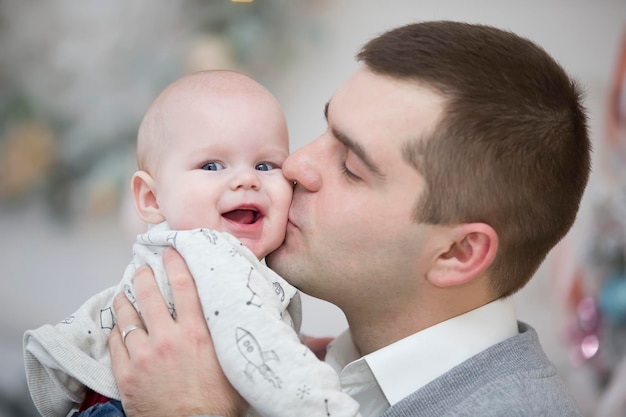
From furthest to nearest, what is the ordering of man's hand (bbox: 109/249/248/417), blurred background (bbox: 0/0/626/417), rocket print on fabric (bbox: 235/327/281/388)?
blurred background (bbox: 0/0/626/417), man's hand (bbox: 109/249/248/417), rocket print on fabric (bbox: 235/327/281/388)

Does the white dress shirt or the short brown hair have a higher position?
the short brown hair

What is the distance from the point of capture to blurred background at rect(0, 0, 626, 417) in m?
2.57

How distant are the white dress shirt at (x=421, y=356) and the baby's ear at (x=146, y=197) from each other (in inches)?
21.3

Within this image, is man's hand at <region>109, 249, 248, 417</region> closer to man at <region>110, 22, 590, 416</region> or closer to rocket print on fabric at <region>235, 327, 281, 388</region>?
man at <region>110, 22, 590, 416</region>

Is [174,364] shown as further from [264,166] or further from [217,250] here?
[264,166]

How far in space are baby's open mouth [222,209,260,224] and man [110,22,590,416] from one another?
0.10 m

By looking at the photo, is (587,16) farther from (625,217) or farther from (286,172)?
(286,172)

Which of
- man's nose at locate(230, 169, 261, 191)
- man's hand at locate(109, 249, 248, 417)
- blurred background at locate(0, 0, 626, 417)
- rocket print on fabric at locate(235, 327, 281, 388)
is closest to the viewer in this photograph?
rocket print on fabric at locate(235, 327, 281, 388)

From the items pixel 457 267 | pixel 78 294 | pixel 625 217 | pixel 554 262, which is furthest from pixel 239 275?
pixel 625 217

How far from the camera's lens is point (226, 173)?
1.55m

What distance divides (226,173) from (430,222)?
1.43 ft

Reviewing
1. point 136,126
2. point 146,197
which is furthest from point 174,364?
point 136,126

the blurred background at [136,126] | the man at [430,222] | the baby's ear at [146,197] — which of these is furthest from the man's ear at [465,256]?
the blurred background at [136,126]

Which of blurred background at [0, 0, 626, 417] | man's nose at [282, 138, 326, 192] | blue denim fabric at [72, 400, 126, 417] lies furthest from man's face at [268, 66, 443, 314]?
blurred background at [0, 0, 626, 417]
